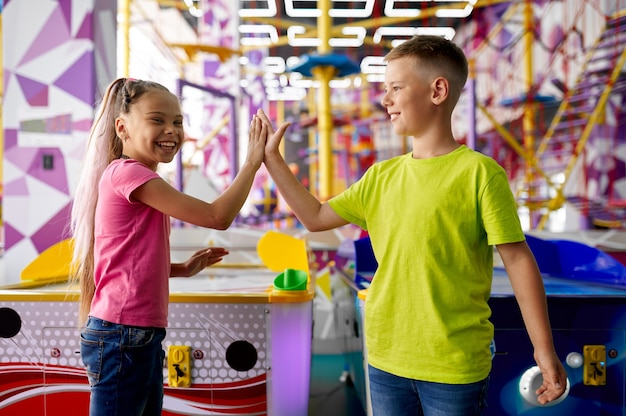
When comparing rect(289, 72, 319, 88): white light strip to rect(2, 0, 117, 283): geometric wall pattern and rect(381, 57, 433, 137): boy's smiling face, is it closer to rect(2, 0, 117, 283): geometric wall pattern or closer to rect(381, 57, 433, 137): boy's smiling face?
rect(2, 0, 117, 283): geometric wall pattern

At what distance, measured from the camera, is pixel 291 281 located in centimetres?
153

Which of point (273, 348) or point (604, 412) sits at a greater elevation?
point (273, 348)

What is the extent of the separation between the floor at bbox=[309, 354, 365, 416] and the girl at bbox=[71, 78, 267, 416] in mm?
1138

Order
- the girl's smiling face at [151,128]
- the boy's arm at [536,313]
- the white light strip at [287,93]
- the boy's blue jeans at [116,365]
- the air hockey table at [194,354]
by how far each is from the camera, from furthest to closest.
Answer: the white light strip at [287,93], the air hockey table at [194,354], the girl's smiling face at [151,128], the boy's blue jeans at [116,365], the boy's arm at [536,313]

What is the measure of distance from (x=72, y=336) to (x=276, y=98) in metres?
9.83

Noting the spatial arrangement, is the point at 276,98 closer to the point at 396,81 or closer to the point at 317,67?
the point at 317,67

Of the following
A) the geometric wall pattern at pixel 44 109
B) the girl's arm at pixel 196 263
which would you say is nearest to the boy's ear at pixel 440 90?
the girl's arm at pixel 196 263

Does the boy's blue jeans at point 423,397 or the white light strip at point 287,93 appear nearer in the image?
the boy's blue jeans at point 423,397

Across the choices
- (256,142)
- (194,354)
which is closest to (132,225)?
(256,142)

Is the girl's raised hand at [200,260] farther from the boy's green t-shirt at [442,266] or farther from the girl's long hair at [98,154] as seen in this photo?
the boy's green t-shirt at [442,266]

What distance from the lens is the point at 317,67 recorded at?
3.79 meters

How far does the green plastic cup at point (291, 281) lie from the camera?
59.8 inches

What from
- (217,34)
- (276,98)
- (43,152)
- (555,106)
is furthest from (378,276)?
(276,98)

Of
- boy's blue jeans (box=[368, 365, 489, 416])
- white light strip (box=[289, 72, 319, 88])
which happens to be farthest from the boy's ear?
white light strip (box=[289, 72, 319, 88])
